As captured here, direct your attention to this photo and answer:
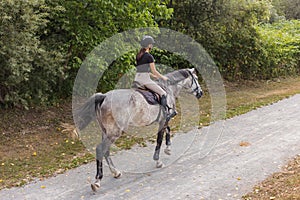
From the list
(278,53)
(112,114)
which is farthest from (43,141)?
(278,53)

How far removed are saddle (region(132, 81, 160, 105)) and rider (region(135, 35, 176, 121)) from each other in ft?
0.22

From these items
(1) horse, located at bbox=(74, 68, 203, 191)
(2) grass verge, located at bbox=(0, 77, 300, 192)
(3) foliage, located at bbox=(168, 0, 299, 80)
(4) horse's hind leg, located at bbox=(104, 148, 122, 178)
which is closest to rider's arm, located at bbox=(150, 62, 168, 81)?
(1) horse, located at bbox=(74, 68, 203, 191)

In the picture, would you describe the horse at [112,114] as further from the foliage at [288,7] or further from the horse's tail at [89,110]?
the foliage at [288,7]

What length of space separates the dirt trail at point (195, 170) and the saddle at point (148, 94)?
1.39 meters

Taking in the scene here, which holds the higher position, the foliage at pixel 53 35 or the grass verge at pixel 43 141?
the foliage at pixel 53 35

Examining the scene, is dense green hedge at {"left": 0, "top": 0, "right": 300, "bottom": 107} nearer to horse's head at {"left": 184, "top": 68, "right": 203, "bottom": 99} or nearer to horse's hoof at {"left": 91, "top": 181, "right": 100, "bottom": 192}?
horse's head at {"left": 184, "top": 68, "right": 203, "bottom": 99}

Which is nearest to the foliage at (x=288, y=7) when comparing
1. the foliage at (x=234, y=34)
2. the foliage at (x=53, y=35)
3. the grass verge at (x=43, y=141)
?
the foliage at (x=234, y=34)

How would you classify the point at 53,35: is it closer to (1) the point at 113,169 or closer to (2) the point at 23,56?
(2) the point at 23,56

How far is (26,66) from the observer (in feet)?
31.4

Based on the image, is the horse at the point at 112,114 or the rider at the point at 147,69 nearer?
the horse at the point at 112,114

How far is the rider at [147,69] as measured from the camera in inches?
285

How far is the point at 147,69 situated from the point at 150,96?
54 cm

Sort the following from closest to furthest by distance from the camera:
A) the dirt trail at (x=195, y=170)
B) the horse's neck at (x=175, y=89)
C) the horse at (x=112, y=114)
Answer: the dirt trail at (x=195, y=170) → the horse at (x=112, y=114) → the horse's neck at (x=175, y=89)

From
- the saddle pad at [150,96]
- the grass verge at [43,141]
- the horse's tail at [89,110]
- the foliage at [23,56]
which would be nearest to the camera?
the horse's tail at [89,110]
